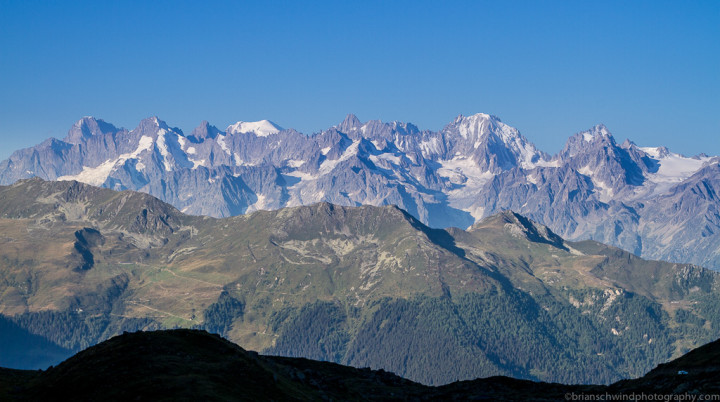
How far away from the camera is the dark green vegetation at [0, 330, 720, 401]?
3691 inches

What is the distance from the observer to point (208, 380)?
97188mm

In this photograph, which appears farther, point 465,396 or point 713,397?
point 465,396

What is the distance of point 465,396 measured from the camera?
433ft

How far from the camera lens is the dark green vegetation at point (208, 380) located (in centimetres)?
9375

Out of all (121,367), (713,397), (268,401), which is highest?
(121,367)

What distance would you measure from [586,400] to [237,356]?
193 feet

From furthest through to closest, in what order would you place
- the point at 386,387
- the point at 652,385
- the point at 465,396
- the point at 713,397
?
the point at 386,387 → the point at 465,396 → the point at 652,385 → the point at 713,397

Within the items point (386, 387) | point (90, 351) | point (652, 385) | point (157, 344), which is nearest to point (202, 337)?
point (157, 344)

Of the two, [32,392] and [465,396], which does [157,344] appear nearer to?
[32,392]

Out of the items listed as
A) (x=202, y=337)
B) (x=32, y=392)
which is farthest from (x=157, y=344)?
(x=32, y=392)

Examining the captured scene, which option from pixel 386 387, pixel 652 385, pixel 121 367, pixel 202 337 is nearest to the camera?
pixel 121 367

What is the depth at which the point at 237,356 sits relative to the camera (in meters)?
114

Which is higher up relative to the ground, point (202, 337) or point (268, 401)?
point (202, 337)

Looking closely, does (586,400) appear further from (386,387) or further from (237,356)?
(237,356)
